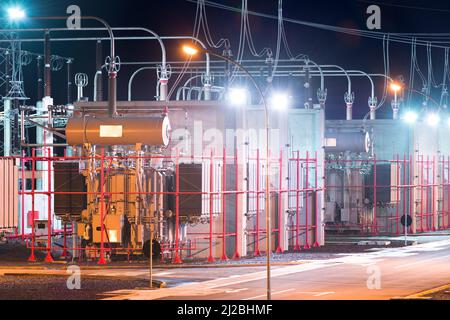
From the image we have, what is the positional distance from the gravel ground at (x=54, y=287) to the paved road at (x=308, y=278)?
0.66m

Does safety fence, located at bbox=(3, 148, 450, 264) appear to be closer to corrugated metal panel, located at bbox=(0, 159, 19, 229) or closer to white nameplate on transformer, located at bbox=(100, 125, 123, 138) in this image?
white nameplate on transformer, located at bbox=(100, 125, 123, 138)

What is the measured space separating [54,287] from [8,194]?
783 cm

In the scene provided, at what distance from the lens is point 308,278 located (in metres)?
39.3

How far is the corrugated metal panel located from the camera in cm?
4306

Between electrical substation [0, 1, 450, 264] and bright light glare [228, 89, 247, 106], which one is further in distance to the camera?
bright light glare [228, 89, 247, 106]

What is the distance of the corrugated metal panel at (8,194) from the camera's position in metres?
43.1

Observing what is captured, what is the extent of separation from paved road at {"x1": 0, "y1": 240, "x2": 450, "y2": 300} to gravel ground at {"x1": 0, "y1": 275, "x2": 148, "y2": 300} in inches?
25.9

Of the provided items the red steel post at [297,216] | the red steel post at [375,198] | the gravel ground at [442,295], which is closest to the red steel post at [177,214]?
the red steel post at [297,216]

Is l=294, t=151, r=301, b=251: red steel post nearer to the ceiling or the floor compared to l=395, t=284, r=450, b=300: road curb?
nearer to the ceiling

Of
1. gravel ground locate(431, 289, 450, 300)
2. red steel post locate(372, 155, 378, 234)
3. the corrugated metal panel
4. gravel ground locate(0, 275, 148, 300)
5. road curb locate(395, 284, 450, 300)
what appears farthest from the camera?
red steel post locate(372, 155, 378, 234)

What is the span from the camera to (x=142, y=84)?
115688mm

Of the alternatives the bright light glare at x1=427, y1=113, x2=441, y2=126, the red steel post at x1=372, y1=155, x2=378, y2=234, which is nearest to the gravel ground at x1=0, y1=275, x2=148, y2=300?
the red steel post at x1=372, y1=155, x2=378, y2=234

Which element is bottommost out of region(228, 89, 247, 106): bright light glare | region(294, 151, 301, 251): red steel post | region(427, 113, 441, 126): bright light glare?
region(294, 151, 301, 251): red steel post

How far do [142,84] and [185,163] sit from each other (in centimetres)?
6987
